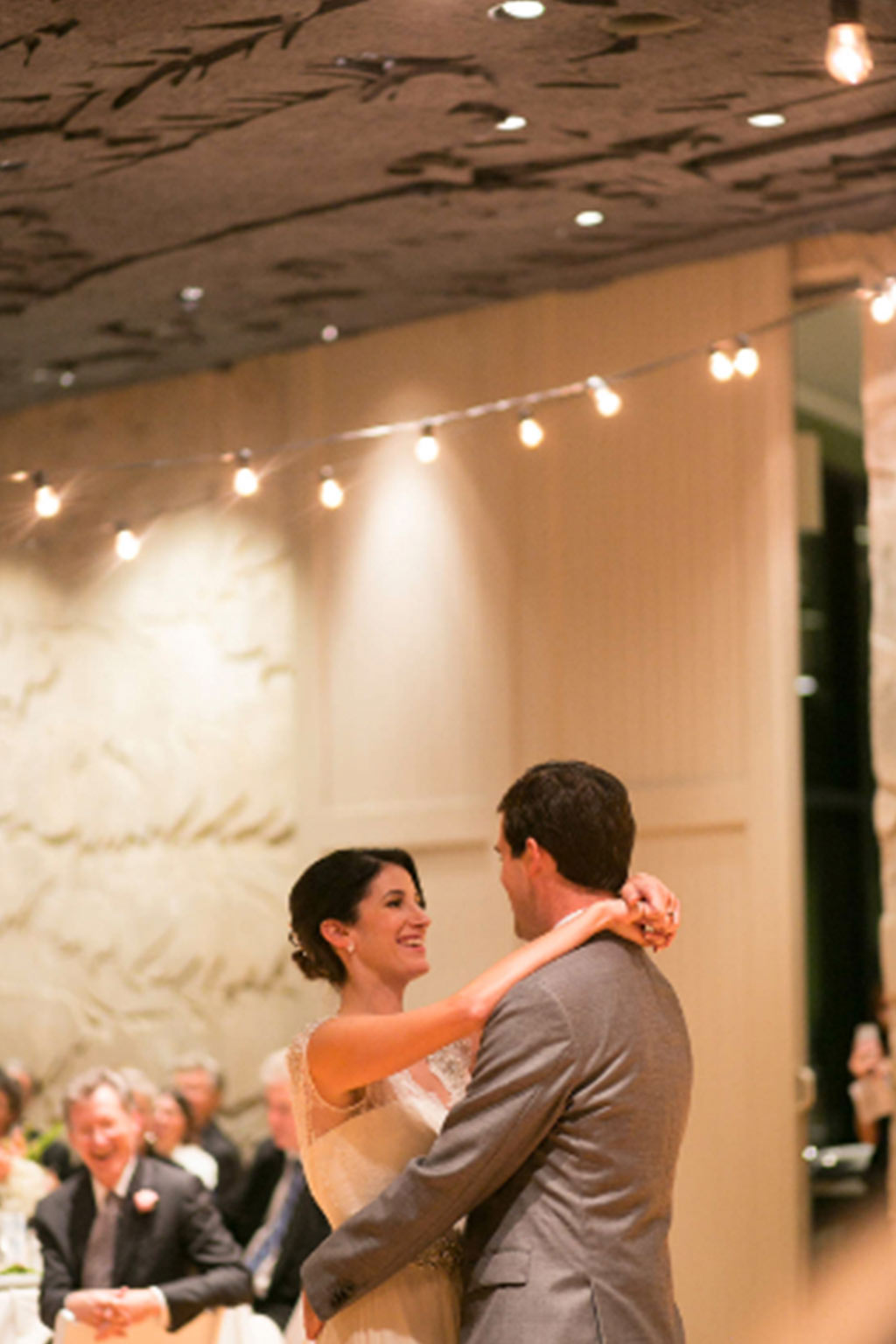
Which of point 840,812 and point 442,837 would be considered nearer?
point 442,837

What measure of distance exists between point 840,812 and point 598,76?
21.3 ft

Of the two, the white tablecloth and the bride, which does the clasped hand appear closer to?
the white tablecloth

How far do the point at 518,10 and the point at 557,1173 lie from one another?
9.77ft

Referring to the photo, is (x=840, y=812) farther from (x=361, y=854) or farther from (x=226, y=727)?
(x=361, y=854)

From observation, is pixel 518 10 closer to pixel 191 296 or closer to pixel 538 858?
pixel 538 858

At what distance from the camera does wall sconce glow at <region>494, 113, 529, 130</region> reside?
17.7ft

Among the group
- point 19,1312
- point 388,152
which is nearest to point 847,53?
point 388,152

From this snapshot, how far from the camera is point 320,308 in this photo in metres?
7.41

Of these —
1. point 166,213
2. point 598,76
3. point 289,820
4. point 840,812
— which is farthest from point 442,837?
point 840,812

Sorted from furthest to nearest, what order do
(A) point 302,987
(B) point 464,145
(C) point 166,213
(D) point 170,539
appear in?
(D) point 170,539 < (A) point 302,987 < (C) point 166,213 < (B) point 464,145

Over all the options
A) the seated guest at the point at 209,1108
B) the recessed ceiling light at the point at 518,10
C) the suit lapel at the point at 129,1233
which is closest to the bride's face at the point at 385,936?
the suit lapel at the point at 129,1233

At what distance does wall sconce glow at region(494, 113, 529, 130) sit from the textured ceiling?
0.04 m

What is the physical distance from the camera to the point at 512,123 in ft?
17.8

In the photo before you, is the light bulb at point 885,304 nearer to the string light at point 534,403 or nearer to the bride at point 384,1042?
the string light at point 534,403
